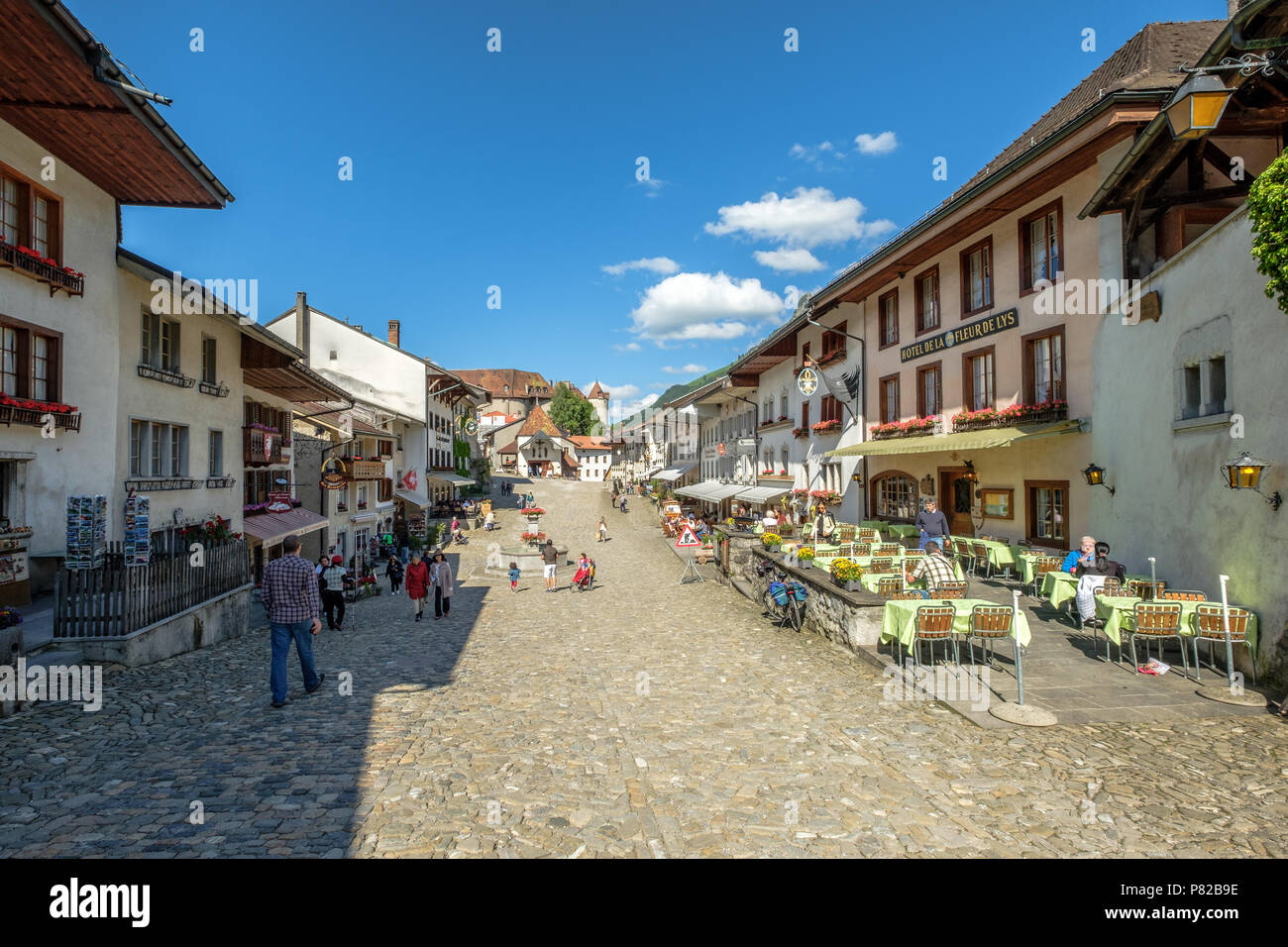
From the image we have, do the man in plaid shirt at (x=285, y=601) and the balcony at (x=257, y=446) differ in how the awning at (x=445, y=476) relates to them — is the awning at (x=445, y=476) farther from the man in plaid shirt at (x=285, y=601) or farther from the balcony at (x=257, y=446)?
the man in plaid shirt at (x=285, y=601)

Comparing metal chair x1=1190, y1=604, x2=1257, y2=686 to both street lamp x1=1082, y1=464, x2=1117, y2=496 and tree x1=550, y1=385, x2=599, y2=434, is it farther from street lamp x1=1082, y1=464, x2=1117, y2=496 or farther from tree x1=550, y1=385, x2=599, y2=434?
tree x1=550, y1=385, x2=599, y2=434

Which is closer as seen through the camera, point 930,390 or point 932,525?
point 932,525

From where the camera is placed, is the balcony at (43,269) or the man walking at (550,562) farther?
the man walking at (550,562)

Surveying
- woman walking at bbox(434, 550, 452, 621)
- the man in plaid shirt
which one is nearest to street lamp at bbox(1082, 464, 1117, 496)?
A: the man in plaid shirt

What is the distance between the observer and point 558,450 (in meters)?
103

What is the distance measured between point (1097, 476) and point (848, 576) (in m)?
5.31

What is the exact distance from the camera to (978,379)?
18781 mm

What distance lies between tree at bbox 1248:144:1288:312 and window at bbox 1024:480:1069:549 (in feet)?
28.3

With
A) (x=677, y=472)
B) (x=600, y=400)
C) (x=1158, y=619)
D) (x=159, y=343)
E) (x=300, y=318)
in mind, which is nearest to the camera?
(x=1158, y=619)

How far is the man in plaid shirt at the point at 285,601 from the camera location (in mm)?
8344

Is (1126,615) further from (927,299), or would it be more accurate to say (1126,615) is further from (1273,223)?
(927,299)

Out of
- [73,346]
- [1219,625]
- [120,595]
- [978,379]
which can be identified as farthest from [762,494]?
[120,595]

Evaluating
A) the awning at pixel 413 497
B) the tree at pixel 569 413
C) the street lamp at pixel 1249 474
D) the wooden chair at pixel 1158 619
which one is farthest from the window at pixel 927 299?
the tree at pixel 569 413

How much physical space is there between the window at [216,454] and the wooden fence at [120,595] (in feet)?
21.6
